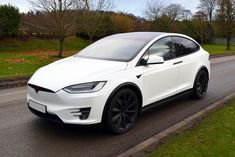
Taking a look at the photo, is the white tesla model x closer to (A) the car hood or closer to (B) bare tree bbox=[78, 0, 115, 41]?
(A) the car hood

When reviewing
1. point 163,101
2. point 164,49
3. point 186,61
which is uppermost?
point 164,49

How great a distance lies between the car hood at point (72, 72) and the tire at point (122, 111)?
43cm

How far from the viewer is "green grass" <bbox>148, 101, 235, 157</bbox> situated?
4535 millimetres

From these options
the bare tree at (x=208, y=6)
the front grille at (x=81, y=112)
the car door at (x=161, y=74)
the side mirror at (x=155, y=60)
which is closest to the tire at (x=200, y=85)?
the car door at (x=161, y=74)

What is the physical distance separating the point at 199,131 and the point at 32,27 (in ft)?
109

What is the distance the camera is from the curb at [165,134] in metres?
4.72

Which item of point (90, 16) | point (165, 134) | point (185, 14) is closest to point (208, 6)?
point (185, 14)

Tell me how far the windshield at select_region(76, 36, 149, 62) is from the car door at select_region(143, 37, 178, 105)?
0.84ft

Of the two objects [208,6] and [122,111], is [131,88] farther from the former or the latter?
[208,6]

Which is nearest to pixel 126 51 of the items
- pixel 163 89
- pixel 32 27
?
pixel 163 89

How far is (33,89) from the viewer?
543 centimetres

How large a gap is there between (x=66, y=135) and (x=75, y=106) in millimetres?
702

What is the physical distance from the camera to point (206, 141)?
498cm

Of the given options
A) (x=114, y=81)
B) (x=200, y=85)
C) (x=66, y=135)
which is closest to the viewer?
(x=114, y=81)
